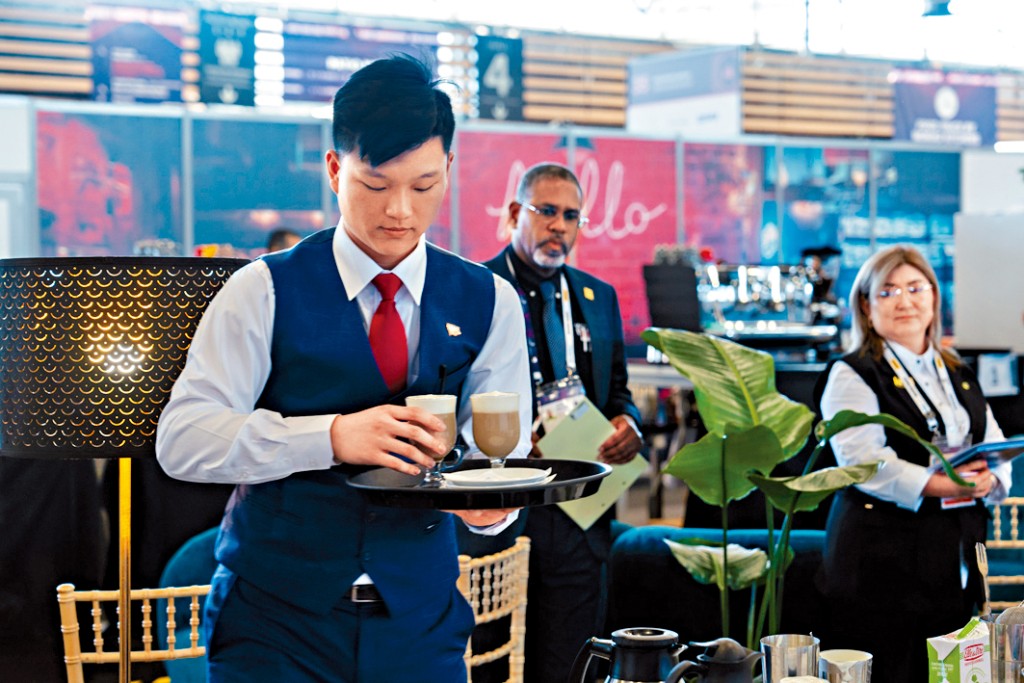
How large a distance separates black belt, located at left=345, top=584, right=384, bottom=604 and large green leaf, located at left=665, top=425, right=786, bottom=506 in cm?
118

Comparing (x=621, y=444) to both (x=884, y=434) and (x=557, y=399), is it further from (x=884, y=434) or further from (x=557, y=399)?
(x=884, y=434)

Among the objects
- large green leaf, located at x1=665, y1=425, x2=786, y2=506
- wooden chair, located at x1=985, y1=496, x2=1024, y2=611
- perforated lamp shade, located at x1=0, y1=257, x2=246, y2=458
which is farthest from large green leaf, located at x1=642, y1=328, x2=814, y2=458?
perforated lamp shade, located at x1=0, y1=257, x2=246, y2=458

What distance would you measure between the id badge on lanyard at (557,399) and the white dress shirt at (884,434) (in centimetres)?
73

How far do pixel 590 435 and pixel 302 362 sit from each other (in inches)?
62.9

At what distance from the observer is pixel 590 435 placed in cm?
304

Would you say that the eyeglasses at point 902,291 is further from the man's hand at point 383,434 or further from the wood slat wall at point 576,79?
the wood slat wall at point 576,79

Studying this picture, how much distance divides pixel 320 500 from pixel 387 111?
0.53 metres

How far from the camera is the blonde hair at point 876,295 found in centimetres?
329

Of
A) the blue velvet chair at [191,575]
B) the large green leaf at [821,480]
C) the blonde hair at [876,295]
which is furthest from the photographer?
the blonde hair at [876,295]

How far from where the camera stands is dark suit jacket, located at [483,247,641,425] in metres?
3.25

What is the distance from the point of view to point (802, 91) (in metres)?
11.8

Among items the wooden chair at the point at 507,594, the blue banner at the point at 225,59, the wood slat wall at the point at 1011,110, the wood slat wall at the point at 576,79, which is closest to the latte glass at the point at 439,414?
the wooden chair at the point at 507,594

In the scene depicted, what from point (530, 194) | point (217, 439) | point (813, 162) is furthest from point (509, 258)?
point (813, 162)

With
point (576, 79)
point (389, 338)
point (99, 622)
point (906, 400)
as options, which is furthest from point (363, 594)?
point (576, 79)
